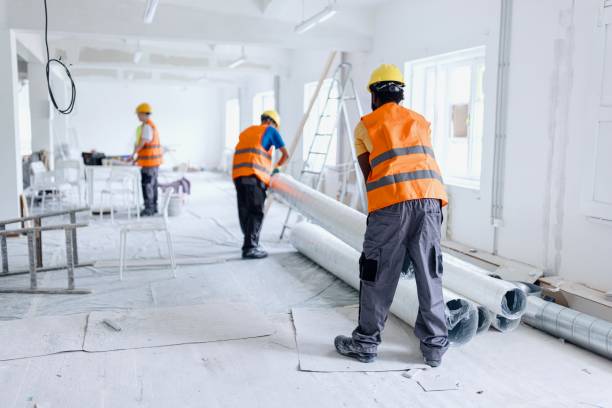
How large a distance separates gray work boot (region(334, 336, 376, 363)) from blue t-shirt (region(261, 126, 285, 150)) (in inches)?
98.1

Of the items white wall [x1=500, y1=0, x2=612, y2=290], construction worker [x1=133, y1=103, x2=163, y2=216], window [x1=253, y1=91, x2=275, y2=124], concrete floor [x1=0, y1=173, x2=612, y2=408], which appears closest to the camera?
concrete floor [x1=0, y1=173, x2=612, y2=408]

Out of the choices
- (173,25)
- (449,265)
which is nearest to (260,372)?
(449,265)

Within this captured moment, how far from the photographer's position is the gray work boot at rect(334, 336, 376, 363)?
10.2 feet

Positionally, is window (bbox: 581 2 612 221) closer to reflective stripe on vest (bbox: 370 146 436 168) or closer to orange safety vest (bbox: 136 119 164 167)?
reflective stripe on vest (bbox: 370 146 436 168)

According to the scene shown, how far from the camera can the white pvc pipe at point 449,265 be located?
11.0 feet

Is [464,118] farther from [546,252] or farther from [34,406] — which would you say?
[34,406]

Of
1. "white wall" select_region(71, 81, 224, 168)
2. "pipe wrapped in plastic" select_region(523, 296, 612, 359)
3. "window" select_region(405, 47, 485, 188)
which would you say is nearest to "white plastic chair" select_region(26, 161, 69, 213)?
"window" select_region(405, 47, 485, 188)

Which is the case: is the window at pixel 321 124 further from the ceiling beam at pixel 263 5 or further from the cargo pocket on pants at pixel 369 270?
the cargo pocket on pants at pixel 369 270

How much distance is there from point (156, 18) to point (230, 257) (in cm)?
291

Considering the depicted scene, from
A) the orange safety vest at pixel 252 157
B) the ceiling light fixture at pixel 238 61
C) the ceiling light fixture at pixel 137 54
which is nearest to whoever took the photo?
the orange safety vest at pixel 252 157

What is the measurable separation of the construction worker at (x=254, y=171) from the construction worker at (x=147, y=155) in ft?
9.51

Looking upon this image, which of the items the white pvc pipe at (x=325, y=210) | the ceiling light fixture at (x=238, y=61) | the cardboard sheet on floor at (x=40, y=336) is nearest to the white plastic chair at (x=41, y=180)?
the ceiling light fixture at (x=238, y=61)

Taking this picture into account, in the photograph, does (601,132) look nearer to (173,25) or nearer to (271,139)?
(271,139)

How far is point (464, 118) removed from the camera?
5766mm
